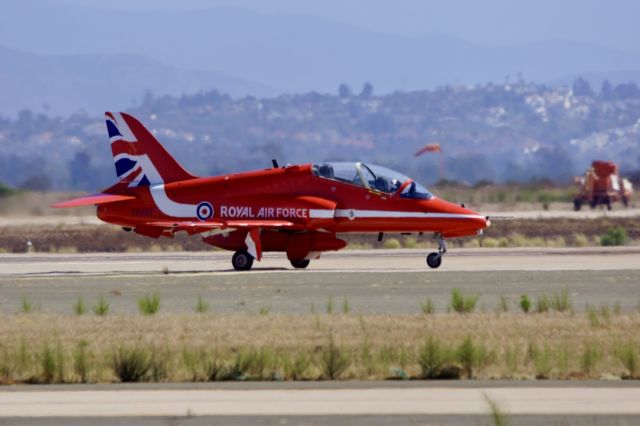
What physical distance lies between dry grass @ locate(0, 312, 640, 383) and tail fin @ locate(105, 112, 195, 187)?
1107 centimetres

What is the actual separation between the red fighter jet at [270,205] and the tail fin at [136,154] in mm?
23

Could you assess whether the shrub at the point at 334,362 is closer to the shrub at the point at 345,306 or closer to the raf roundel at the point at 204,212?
the shrub at the point at 345,306

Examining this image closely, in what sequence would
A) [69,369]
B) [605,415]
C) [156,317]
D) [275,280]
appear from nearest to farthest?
[605,415], [69,369], [156,317], [275,280]

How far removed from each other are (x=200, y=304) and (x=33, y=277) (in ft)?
28.0

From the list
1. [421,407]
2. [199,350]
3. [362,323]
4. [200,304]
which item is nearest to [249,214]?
[200,304]

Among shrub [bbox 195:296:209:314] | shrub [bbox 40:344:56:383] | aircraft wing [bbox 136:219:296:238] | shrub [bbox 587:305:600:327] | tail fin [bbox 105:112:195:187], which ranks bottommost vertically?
shrub [bbox 40:344:56:383]

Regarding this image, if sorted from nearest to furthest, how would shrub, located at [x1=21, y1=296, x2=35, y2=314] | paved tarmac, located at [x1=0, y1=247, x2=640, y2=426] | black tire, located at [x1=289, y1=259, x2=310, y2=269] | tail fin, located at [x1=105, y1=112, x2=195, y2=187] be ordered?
paved tarmac, located at [x1=0, y1=247, x2=640, y2=426] → shrub, located at [x1=21, y1=296, x2=35, y2=314] → black tire, located at [x1=289, y1=259, x2=310, y2=269] → tail fin, located at [x1=105, y1=112, x2=195, y2=187]

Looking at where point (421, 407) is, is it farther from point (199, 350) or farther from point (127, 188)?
point (127, 188)

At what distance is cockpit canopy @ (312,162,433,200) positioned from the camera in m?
31.8

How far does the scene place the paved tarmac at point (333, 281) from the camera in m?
23.9

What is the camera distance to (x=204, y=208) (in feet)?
106

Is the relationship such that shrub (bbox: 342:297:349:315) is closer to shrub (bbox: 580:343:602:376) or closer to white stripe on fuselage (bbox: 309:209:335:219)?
shrub (bbox: 580:343:602:376)

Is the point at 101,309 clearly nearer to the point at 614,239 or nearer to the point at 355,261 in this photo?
the point at 355,261

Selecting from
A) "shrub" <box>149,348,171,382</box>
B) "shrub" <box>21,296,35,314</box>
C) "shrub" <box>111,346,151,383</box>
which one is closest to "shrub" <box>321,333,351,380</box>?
"shrub" <box>149,348,171,382</box>
